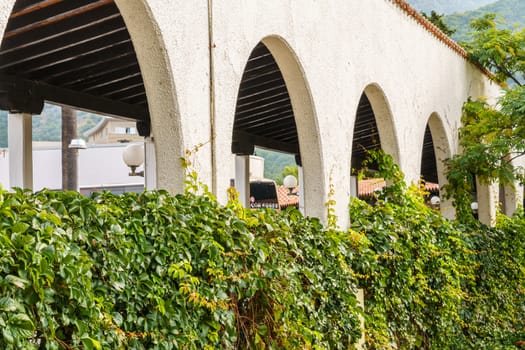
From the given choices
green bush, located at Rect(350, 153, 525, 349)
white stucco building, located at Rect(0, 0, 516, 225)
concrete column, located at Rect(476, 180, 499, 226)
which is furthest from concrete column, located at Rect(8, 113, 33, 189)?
concrete column, located at Rect(476, 180, 499, 226)

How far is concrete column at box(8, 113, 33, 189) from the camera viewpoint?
7.35 metres

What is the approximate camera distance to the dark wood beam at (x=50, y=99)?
6.96m

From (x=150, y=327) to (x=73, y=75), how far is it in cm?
435

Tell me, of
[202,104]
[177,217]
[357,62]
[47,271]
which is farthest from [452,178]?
[47,271]

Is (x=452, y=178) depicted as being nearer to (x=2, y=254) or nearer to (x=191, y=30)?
(x=191, y=30)

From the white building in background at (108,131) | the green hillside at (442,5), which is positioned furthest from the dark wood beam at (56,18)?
the green hillside at (442,5)

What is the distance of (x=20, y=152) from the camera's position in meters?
7.52

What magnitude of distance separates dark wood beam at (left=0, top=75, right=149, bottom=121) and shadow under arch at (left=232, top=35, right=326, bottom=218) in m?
1.53

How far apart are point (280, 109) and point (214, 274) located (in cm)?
639

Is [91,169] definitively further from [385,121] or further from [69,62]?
[69,62]

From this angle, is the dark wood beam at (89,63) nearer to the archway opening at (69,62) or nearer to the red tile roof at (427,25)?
the archway opening at (69,62)

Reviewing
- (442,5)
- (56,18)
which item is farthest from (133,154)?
(442,5)

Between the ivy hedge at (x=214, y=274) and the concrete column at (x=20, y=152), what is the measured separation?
3.39 m

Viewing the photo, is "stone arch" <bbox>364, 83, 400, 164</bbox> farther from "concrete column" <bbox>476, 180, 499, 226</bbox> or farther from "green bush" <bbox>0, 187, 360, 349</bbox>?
"concrete column" <bbox>476, 180, 499, 226</bbox>
